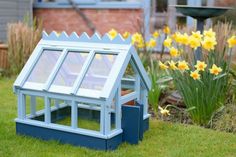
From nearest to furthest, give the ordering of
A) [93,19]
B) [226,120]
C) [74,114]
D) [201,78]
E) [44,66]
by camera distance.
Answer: [74,114]
[44,66]
[226,120]
[201,78]
[93,19]

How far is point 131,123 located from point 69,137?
0.64m

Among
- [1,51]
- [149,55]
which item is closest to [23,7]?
[1,51]

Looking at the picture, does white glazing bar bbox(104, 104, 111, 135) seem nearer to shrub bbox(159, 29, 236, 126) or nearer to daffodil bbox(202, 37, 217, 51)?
shrub bbox(159, 29, 236, 126)

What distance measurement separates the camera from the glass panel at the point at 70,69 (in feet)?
13.3

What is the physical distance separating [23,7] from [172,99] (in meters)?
7.58

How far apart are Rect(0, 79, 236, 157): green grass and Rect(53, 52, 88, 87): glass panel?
0.63 metres

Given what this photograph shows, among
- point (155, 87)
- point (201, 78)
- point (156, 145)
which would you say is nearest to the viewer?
point (156, 145)

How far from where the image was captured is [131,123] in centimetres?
397

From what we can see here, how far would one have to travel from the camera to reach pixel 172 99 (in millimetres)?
5438

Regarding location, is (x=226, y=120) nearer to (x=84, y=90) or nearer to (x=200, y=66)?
(x=200, y=66)

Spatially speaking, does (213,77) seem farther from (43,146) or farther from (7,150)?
(7,150)

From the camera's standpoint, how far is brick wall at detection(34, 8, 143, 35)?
10469 millimetres

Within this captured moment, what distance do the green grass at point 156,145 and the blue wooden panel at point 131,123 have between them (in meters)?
0.09

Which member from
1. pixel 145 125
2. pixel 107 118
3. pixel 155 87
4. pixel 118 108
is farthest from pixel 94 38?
pixel 155 87
